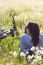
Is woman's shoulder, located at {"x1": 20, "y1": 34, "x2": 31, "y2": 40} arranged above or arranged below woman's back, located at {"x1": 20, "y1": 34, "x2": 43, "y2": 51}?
above

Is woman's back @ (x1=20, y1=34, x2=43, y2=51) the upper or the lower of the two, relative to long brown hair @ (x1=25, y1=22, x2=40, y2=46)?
lower

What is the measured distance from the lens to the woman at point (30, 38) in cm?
225

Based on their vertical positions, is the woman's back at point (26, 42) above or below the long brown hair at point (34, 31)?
Answer: below

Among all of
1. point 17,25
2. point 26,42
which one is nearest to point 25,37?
point 26,42

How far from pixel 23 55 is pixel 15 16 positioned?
44 centimetres

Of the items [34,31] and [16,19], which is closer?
[34,31]

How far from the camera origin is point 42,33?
88.4 inches

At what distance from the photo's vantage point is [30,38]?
2.29 m

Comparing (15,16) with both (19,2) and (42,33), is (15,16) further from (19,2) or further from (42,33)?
(42,33)

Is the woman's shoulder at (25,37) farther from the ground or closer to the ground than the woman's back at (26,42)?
farther from the ground

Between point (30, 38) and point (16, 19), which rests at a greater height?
point (16, 19)

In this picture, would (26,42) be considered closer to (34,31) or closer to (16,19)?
(34,31)

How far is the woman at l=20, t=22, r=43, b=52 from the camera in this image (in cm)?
225

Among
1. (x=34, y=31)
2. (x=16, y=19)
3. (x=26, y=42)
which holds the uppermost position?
(x=16, y=19)
